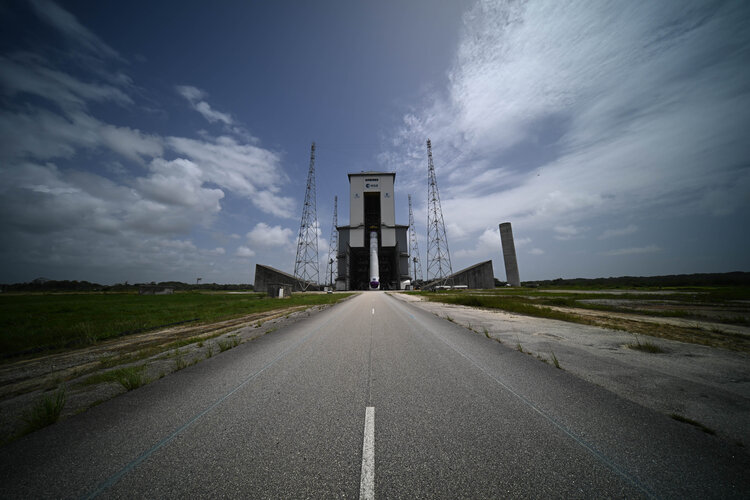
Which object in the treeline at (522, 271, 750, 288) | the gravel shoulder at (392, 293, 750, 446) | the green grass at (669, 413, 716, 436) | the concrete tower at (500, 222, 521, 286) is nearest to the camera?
the green grass at (669, 413, 716, 436)

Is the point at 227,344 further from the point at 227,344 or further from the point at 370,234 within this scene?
the point at 370,234

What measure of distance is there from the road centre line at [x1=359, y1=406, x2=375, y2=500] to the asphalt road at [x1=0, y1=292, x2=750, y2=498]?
0.05 ft

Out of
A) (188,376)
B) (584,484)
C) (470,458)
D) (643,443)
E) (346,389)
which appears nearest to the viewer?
(584,484)

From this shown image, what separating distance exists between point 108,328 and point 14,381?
7.37 m

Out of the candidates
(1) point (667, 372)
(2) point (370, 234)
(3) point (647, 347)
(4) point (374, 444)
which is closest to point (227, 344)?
(4) point (374, 444)

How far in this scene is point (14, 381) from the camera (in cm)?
554

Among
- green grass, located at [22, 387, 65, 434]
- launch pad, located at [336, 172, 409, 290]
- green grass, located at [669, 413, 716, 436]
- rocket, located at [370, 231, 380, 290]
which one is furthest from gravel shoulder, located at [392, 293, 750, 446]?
rocket, located at [370, 231, 380, 290]

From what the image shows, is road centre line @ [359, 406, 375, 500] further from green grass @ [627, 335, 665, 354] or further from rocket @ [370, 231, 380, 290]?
rocket @ [370, 231, 380, 290]

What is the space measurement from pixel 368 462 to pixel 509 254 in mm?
69750

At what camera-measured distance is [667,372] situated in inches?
207

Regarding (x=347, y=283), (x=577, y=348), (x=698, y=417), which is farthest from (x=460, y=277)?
(x=698, y=417)

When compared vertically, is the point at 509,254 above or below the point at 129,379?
above

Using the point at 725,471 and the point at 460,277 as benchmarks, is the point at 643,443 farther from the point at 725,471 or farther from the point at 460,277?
the point at 460,277

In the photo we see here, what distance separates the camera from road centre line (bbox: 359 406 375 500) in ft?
7.47
